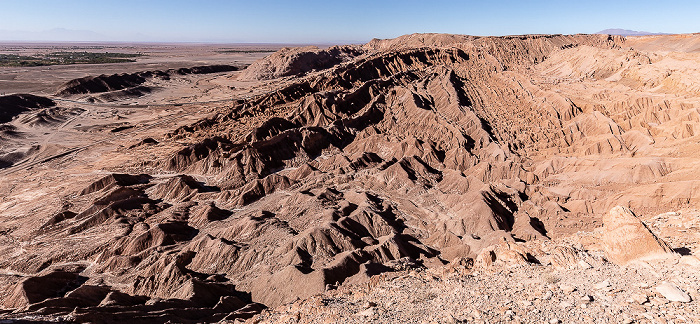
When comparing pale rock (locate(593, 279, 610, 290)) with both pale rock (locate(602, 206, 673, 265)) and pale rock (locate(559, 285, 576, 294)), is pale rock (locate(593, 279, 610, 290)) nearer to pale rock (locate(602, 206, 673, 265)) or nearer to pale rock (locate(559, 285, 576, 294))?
pale rock (locate(559, 285, 576, 294))

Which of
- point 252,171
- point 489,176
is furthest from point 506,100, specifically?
point 252,171

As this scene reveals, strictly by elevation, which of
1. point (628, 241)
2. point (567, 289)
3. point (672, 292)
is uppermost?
point (628, 241)

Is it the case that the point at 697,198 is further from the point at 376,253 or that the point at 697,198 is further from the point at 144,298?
the point at 144,298

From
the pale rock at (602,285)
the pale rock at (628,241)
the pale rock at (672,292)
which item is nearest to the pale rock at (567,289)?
the pale rock at (602,285)

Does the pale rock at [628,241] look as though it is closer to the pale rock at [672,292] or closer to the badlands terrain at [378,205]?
the badlands terrain at [378,205]

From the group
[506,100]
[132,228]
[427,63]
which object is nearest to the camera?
[132,228]

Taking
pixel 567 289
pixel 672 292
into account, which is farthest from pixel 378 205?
pixel 672 292

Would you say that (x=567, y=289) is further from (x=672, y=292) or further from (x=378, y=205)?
(x=378, y=205)

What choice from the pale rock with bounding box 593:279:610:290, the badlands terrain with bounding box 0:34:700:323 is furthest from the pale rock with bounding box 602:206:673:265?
the pale rock with bounding box 593:279:610:290
